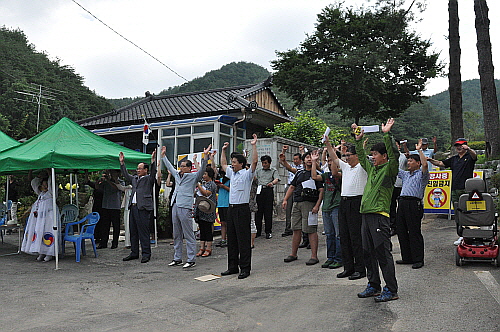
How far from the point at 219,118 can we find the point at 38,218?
8616 millimetres

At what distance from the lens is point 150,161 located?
9703mm

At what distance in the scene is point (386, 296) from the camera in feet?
16.9

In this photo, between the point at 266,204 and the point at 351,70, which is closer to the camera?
the point at 266,204

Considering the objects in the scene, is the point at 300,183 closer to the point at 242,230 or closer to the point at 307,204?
the point at 307,204

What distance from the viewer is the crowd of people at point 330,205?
5238 mm

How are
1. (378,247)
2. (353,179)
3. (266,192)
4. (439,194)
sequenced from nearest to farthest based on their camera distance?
1. (378,247)
2. (353,179)
3. (266,192)
4. (439,194)

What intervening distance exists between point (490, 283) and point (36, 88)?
43235 millimetres

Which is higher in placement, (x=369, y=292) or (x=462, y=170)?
(x=462, y=170)

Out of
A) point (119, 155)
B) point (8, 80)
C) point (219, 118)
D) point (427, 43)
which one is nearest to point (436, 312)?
point (119, 155)

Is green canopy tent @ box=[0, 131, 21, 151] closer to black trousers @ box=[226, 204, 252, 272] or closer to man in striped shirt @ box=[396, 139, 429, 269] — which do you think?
black trousers @ box=[226, 204, 252, 272]

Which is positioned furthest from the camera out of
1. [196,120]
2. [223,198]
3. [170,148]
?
[170,148]

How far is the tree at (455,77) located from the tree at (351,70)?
5.35 meters

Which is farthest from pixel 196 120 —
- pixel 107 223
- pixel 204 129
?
pixel 107 223

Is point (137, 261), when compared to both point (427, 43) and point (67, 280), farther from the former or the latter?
point (427, 43)
